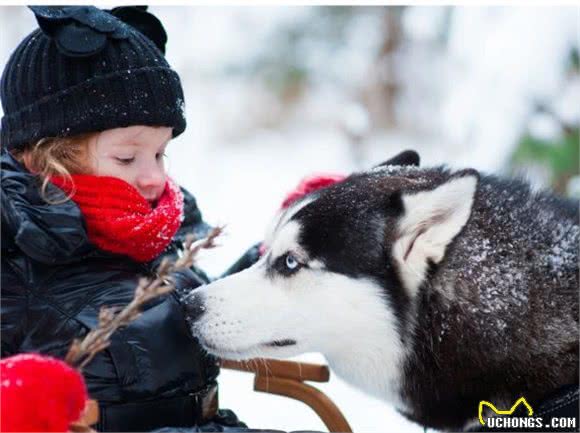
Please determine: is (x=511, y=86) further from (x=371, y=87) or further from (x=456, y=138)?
(x=371, y=87)

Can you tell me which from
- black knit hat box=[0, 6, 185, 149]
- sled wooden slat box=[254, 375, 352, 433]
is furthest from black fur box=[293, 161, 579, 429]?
black knit hat box=[0, 6, 185, 149]

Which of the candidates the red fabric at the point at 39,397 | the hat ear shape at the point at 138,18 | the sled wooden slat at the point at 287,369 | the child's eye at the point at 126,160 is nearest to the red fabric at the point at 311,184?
the sled wooden slat at the point at 287,369

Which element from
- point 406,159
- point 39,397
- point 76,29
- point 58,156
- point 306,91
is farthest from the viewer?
point 306,91

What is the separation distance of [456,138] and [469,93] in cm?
101

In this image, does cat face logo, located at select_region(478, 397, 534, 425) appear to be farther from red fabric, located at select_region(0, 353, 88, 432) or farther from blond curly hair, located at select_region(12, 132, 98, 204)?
blond curly hair, located at select_region(12, 132, 98, 204)

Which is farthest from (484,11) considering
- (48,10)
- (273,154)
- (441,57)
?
(48,10)

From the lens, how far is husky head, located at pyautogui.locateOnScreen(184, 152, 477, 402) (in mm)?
1741

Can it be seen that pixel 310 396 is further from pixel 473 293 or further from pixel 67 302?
pixel 67 302

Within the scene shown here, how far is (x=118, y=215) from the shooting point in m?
1.83

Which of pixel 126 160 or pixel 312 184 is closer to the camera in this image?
pixel 126 160

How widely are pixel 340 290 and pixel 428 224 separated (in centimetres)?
26

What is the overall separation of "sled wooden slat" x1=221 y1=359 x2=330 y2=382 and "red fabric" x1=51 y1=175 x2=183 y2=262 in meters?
0.44

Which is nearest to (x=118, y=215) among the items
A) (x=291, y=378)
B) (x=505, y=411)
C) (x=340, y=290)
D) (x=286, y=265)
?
(x=286, y=265)

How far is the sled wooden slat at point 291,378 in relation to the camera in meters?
2.04
